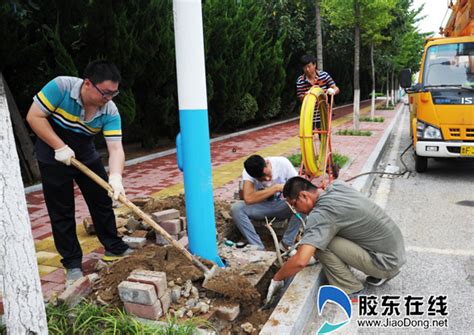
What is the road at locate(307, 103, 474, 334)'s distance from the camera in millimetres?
2867

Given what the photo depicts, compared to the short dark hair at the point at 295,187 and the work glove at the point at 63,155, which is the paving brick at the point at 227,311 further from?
the work glove at the point at 63,155

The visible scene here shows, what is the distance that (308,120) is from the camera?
493cm

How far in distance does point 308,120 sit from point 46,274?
10.5ft

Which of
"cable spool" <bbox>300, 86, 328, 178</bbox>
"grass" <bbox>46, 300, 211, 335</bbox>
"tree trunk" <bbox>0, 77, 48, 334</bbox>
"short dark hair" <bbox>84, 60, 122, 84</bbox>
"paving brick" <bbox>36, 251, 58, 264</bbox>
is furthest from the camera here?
"cable spool" <bbox>300, 86, 328, 178</bbox>

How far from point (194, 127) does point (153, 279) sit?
1092 mm

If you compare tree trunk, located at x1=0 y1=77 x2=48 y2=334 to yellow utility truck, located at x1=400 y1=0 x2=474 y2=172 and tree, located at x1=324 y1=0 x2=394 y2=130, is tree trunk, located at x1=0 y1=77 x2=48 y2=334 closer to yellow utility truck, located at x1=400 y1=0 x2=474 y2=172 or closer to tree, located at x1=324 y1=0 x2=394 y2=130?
yellow utility truck, located at x1=400 y1=0 x2=474 y2=172

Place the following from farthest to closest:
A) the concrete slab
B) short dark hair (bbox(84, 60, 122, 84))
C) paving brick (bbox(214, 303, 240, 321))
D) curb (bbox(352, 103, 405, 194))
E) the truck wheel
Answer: the truck wheel
curb (bbox(352, 103, 405, 194))
the concrete slab
short dark hair (bbox(84, 60, 122, 84))
paving brick (bbox(214, 303, 240, 321))

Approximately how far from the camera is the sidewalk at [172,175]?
371 cm

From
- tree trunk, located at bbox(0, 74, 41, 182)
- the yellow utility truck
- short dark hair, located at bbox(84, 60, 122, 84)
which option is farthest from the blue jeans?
tree trunk, located at bbox(0, 74, 41, 182)

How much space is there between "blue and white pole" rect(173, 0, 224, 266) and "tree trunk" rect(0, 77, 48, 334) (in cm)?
128

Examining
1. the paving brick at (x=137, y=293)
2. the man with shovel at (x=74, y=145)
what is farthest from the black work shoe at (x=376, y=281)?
the man with shovel at (x=74, y=145)

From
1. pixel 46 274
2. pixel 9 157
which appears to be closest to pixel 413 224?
pixel 46 274

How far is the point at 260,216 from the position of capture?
3.97 m

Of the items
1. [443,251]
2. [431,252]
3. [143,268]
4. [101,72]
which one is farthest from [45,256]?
[443,251]
